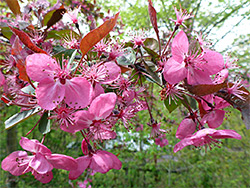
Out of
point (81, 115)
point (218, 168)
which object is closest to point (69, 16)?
point (81, 115)

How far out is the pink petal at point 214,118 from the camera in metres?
0.59

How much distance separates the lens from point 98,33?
447 mm

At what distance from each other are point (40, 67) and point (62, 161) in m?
0.29

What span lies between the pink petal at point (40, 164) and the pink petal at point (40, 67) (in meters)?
0.25

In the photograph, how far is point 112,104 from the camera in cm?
49

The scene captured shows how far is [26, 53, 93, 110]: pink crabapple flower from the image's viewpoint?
0.46 meters

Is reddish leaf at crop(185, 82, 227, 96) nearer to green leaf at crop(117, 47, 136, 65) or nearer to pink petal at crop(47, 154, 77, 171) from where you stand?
green leaf at crop(117, 47, 136, 65)

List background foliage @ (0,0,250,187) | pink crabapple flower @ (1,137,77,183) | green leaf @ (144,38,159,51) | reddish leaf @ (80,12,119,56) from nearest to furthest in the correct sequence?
reddish leaf @ (80,12,119,56), pink crabapple flower @ (1,137,77,183), green leaf @ (144,38,159,51), background foliage @ (0,0,250,187)

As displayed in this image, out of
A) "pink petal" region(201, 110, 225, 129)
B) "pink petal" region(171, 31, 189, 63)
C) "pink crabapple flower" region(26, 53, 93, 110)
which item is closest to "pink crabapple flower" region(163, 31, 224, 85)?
"pink petal" region(171, 31, 189, 63)

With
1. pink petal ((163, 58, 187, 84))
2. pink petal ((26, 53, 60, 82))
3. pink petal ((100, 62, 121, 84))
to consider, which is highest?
pink petal ((26, 53, 60, 82))

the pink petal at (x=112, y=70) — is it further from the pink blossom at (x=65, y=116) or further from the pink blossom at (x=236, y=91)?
the pink blossom at (x=236, y=91)

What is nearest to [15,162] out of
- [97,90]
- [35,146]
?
[35,146]

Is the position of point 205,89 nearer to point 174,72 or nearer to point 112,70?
point 174,72

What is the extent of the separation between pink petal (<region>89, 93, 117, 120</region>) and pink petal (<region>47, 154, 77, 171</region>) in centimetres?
17
